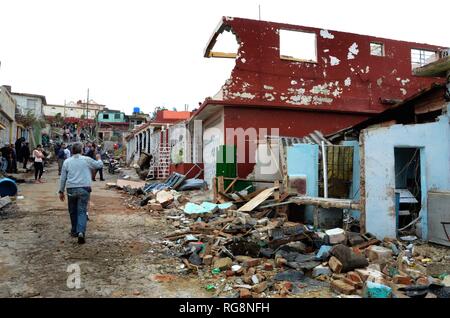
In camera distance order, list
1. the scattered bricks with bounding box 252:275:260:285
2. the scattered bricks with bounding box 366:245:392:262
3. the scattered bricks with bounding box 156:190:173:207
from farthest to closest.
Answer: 1. the scattered bricks with bounding box 156:190:173:207
2. the scattered bricks with bounding box 366:245:392:262
3. the scattered bricks with bounding box 252:275:260:285

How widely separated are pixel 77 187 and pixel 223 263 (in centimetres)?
294

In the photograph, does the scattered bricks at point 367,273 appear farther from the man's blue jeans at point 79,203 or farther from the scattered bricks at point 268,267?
the man's blue jeans at point 79,203

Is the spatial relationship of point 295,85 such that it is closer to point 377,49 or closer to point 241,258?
→ point 377,49

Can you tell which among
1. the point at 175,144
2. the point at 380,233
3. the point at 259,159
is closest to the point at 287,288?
the point at 380,233

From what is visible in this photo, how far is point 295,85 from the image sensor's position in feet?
42.1

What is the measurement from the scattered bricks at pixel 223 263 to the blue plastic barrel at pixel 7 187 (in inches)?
286

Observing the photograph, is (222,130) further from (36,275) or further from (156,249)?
(36,275)

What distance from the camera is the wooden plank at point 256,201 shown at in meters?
8.14

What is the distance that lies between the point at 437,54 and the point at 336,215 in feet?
38.2

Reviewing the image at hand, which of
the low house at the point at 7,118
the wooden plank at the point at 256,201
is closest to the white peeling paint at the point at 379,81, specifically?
the wooden plank at the point at 256,201

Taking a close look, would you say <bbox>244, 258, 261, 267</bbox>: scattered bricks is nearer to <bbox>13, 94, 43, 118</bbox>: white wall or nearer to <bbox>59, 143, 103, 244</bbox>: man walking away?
<bbox>59, 143, 103, 244</bbox>: man walking away

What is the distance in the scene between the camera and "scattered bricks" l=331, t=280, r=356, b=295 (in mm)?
3934

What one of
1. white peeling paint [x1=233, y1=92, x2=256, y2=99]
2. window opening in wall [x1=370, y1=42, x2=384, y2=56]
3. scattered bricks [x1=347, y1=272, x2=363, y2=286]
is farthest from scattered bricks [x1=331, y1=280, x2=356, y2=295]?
window opening in wall [x1=370, y1=42, x2=384, y2=56]

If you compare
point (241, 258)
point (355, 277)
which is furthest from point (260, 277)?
point (355, 277)
